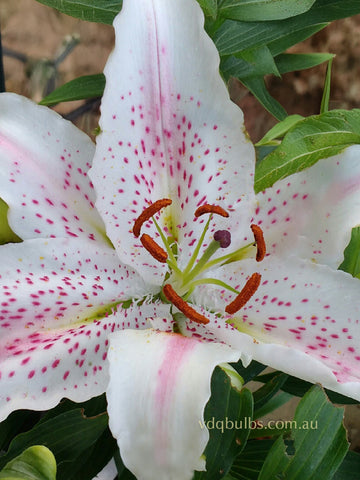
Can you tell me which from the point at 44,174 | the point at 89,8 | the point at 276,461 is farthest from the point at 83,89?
the point at 276,461

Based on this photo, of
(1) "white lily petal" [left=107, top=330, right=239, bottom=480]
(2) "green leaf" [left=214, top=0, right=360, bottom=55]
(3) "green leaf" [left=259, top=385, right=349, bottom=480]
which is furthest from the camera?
(2) "green leaf" [left=214, top=0, right=360, bottom=55]

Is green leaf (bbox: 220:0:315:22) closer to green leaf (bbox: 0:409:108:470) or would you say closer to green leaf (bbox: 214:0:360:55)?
green leaf (bbox: 214:0:360:55)

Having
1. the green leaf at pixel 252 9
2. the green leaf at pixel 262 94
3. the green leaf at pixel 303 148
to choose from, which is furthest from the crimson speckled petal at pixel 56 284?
the green leaf at pixel 262 94

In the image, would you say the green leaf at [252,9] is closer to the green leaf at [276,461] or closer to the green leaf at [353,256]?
the green leaf at [353,256]

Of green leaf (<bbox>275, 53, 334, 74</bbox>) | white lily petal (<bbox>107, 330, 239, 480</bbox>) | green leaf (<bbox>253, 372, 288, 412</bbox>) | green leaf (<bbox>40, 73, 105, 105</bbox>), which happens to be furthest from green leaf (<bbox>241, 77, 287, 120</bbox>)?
white lily petal (<bbox>107, 330, 239, 480</bbox>)

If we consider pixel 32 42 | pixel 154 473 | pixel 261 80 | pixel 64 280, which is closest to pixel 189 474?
pixel 154 473

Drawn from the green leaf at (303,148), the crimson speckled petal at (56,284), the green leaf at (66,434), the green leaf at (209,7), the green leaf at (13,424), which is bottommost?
the green leaf at (13,424)
